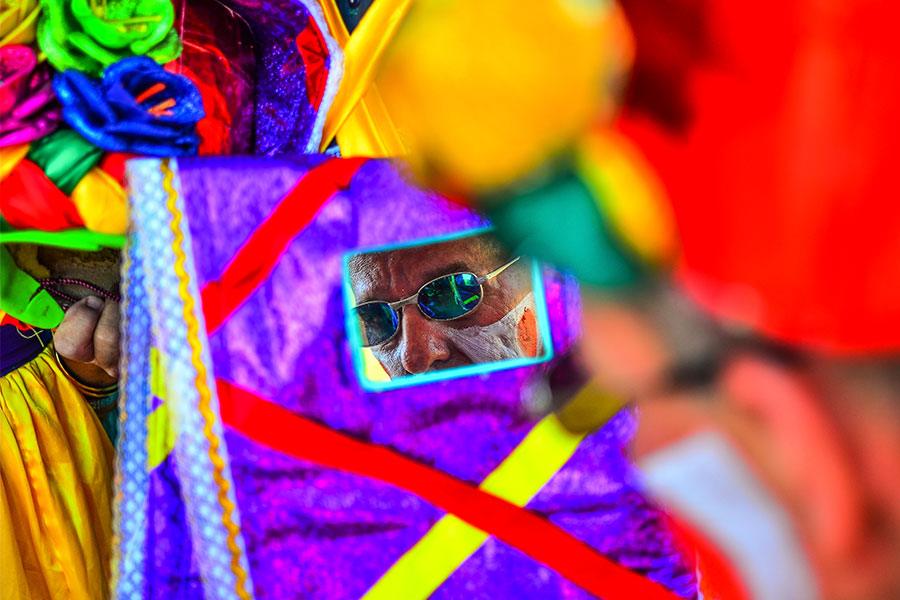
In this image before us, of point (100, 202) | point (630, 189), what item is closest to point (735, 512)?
point (630, 189)

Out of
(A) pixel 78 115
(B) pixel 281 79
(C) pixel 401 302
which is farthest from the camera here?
(B) pixel 281 79

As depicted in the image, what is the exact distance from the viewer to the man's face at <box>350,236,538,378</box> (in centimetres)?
50

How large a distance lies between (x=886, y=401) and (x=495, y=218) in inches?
3.9

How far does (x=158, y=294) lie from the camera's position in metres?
0.51

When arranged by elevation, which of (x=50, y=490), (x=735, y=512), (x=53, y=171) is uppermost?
(x=735, y=512)

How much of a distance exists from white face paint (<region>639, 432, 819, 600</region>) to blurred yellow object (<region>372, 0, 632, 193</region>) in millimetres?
86

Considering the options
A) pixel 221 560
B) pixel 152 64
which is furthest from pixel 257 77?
pixel 221 560

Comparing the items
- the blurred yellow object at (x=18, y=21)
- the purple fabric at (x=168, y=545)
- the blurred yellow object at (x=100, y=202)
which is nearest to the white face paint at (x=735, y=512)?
the purple fabric at (x=168, y=545)

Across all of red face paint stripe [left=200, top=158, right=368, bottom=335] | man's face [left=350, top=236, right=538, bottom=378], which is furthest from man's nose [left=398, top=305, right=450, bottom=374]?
red face paint stripe [left=200, top=158, right=368, bottom=335]

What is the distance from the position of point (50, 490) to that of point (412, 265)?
51 centimetres

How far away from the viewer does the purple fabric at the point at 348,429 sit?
0.52 m

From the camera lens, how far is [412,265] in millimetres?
523

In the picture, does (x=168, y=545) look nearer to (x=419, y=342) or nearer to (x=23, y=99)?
(x=419, y=342)

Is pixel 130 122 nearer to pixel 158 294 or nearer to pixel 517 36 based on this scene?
pixel 158 294
